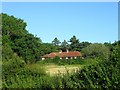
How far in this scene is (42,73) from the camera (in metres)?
15.1

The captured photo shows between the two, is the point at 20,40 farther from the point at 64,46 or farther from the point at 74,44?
the point at 64,46

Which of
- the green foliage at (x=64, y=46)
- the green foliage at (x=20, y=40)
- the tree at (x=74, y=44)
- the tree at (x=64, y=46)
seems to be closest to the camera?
the green foliage at (x=20, y=40)

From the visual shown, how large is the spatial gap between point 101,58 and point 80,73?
2.84 feet

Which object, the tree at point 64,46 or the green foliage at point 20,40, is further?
the tree at point 64,46

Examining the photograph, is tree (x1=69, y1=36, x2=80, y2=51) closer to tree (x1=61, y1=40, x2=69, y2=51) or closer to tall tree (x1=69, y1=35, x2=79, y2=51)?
tall tree (x1=69, y1=35, x2=79, y2=51)

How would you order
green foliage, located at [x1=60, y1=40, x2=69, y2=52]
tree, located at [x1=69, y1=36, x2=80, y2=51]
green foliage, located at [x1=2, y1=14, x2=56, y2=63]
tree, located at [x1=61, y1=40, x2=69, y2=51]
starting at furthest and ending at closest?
green foliage, located at [x1=60, y1=40, x2=69, y2=52], tree, located at [x1=61, y1=40, x2=69, y2=51], tree, located at [x1=69, y1=36, x2=80, y2=51], green foliage, located at [x1=2, y1=14, x2=56, y2=63]

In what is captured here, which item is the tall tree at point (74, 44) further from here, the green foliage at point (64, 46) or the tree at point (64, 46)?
the green foliage at point (64, 46)

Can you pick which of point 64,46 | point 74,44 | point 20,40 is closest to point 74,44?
point 74,44

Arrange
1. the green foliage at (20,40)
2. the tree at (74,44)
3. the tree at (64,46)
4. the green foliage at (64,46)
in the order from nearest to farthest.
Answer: the green foliage at (20,40), the tree at (74,44), the tree at (64,46), the green foliage at (64,46)

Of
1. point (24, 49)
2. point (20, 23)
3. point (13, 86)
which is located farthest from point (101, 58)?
point (20, 23)

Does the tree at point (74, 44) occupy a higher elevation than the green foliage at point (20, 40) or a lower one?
higher

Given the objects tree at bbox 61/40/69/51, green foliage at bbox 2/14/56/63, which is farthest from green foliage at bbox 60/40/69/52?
green foliage at bbox 2/14/56/63

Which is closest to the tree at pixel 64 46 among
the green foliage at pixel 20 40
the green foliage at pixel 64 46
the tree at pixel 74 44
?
the green foliage at pixel 64 46

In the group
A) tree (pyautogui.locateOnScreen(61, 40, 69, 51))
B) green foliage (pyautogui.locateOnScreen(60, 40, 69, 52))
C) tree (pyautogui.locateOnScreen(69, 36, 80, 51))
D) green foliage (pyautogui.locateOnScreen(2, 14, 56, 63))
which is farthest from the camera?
green foliage (pyautogui.locateOnScreen(60, 40, 69, 52))
